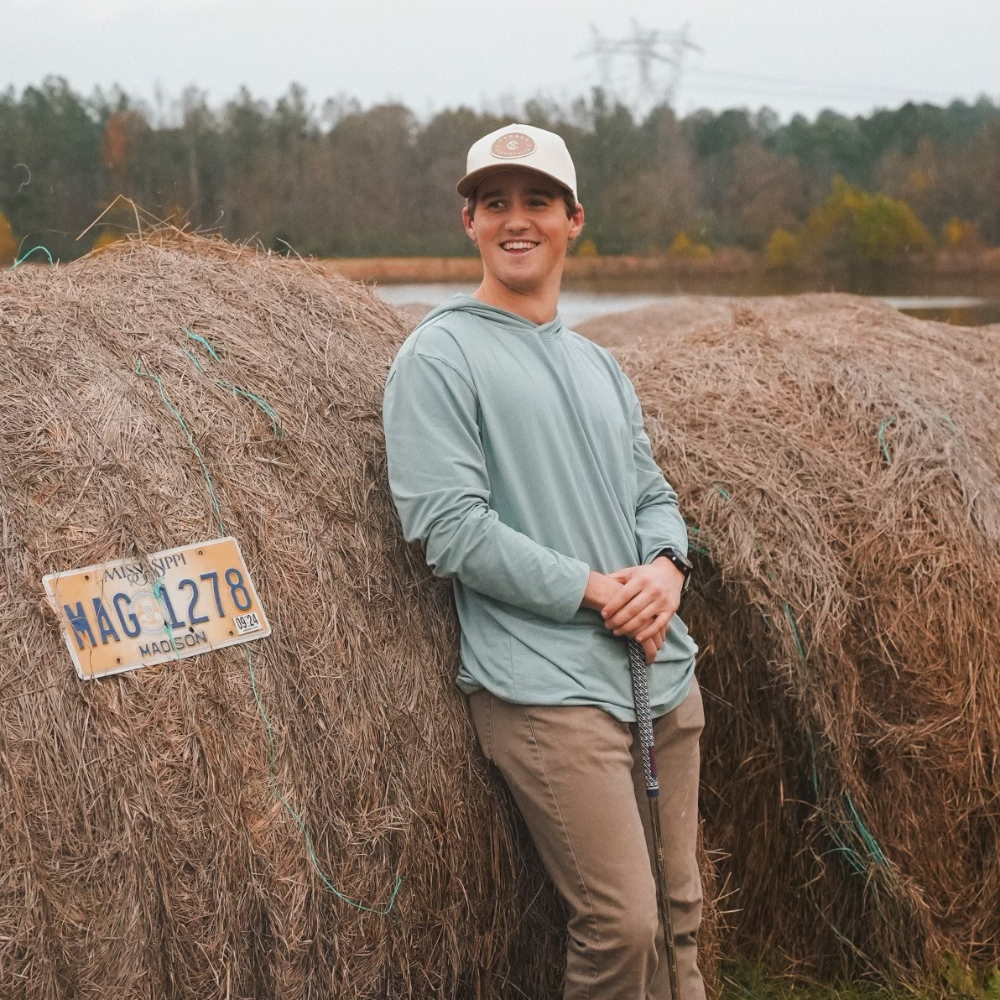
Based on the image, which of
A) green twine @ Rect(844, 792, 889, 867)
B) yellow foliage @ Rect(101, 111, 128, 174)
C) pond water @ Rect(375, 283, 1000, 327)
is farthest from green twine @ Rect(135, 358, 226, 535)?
pond water @ Rect(375, 283, 1000, 327)

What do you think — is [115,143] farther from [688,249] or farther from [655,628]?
[655,628]

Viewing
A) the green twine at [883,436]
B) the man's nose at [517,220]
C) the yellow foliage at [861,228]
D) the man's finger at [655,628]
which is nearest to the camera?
the man's finger at [655,628]

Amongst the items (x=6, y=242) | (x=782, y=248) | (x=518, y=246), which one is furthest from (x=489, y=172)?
(x=782, y=248)

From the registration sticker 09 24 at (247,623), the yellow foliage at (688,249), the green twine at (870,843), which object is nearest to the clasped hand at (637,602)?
the registration sticker 09 24 at (247,623)

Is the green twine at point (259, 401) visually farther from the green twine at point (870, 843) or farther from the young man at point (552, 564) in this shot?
the green twine at point (870, 843)

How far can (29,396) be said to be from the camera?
2934 millimetres

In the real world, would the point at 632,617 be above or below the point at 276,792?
above

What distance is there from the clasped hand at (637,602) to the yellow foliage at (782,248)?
5227 millimetres

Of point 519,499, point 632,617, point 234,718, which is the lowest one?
point 234,718

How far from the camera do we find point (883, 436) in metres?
4.25

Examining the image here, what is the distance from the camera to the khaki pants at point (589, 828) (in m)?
2.78

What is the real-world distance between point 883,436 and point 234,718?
2604 mm

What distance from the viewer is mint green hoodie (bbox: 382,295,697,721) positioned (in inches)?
110

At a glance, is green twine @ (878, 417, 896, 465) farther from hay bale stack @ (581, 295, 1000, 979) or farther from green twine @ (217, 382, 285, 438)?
green twine @ (217, 382, 285, 438)
